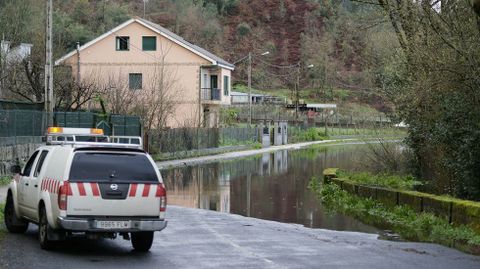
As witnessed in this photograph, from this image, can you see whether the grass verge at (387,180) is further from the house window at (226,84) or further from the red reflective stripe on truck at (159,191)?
the house window at (226,84)

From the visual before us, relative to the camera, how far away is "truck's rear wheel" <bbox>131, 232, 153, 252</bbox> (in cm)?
1295

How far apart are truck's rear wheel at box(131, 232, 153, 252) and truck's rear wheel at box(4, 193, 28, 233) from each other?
108 inches

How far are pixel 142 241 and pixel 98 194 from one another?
1365 millimetres

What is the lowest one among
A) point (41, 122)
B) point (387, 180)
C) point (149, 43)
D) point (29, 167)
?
point (387, 180)

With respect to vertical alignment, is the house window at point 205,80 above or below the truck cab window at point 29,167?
above

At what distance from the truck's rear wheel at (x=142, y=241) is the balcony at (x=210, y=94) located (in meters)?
50.3

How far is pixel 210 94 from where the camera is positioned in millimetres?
63781

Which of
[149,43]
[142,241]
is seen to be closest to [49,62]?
[142,241]

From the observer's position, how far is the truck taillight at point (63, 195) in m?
11.9

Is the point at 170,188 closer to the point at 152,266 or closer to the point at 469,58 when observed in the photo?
the point at 469,58

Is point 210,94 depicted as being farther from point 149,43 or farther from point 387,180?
point 387,180

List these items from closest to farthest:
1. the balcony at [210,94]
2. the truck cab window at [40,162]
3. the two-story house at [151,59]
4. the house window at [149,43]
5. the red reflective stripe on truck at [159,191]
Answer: the red reflective stripe on truck at [159,191], the truck cab window at [40,162], the two-story house at [151,59], the house window at [149,43], the balcony at [210,94]

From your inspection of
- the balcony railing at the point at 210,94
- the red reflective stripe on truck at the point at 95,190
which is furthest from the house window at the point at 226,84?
the red reflective stripe on truck at the point at 95,190

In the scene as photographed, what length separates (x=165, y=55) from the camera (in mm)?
61719
